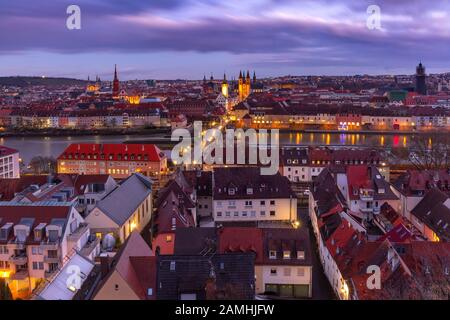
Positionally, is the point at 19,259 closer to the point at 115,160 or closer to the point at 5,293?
the point at 5,293

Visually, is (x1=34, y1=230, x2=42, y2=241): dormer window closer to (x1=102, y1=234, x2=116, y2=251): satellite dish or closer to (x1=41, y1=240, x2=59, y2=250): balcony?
(x1=41, y1=240, x2=59, y2=250): balcony

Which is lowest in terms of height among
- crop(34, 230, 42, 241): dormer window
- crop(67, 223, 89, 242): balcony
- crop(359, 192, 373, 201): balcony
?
crop(67, 223, 89, 242): balcony

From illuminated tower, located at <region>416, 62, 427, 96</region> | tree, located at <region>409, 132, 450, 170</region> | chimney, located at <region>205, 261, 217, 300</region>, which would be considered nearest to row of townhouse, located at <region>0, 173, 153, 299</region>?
chimney, located at <region>205, 261, 217, 300</region>

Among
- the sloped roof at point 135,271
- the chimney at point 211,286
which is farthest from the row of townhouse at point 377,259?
the sloped roof at point 135,271
